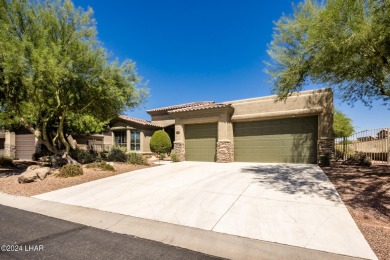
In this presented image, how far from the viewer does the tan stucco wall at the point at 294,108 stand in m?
13.9

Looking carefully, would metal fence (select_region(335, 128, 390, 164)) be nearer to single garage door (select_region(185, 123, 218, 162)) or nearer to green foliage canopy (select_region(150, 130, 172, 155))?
single garage door (select_region(185, 123, 218, 162))

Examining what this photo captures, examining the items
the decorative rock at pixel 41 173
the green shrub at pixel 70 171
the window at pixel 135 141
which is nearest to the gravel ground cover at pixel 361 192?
the decorative rock at pixel 41 173

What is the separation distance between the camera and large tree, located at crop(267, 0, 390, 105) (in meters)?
7.68

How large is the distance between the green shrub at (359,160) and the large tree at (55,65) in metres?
13.8

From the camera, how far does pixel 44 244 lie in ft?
14.1

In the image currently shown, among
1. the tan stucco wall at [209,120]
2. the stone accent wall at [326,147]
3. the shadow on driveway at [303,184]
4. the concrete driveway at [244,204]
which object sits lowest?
the concrete driveway at [244,204]

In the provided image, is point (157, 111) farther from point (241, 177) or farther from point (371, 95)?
point (371, 95)

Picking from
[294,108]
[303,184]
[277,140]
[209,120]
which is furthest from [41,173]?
[294,108]

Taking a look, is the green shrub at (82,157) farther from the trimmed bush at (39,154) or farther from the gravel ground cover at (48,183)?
the trimmed bush at (39,154)

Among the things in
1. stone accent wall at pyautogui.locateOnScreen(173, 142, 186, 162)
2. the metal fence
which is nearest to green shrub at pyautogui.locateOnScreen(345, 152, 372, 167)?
the metal fence

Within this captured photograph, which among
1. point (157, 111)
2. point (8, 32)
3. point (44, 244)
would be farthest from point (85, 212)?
point (157, 111)

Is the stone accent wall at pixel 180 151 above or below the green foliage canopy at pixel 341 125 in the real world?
below

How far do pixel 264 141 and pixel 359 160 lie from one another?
5.66m

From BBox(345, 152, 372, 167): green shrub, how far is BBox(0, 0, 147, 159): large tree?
13841 millimetres
